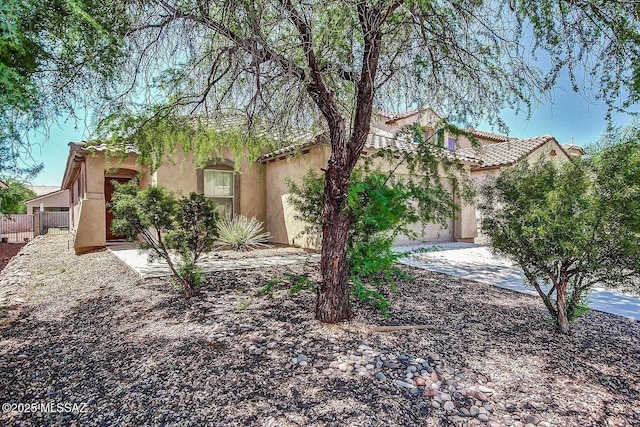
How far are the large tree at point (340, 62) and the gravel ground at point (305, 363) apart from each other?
101 cm

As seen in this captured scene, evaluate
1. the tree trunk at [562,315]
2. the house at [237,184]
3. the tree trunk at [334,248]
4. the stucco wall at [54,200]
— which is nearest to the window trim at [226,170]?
the house at [237,184]

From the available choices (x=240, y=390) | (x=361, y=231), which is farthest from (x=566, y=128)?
(x=240, y=390)

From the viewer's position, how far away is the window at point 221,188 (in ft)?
40.7

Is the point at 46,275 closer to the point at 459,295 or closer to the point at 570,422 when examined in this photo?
the point at 459,295

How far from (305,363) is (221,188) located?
10.1m

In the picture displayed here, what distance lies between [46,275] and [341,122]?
805 centimetres

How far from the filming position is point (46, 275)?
26.7ft

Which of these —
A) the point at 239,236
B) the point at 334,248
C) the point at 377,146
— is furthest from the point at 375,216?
the point at 239,236

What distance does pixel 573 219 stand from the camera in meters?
3.78

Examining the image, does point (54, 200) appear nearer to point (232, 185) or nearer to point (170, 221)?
point (232, 185)

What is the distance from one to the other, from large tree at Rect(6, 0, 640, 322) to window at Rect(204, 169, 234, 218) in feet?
20.7

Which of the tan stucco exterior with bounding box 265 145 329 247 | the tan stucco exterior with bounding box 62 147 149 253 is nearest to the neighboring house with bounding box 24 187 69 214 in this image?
the tan stucco exterior with bounding box 62 147 149 253

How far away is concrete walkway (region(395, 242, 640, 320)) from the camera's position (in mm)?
5715

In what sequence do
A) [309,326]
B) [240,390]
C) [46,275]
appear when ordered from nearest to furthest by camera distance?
[240,390] < [309,326] < [46,275]
